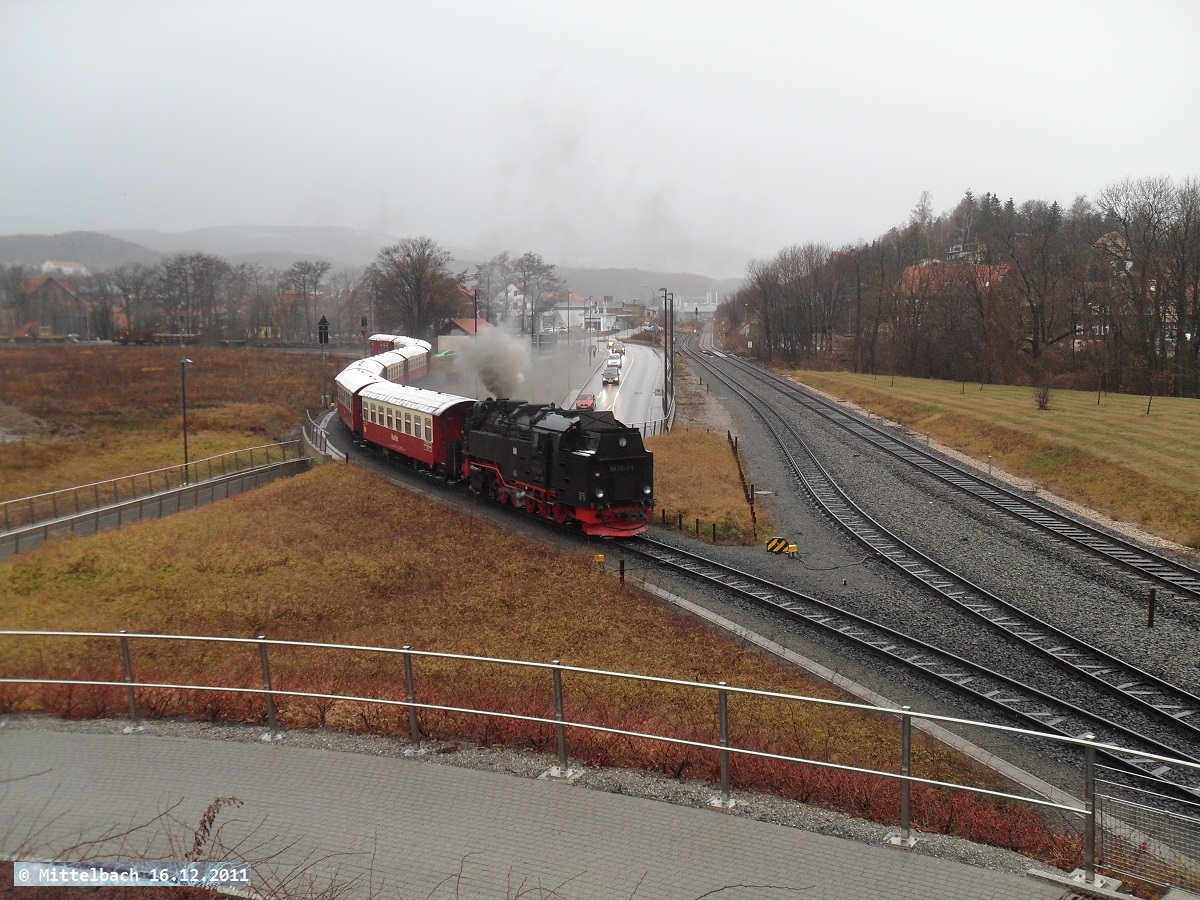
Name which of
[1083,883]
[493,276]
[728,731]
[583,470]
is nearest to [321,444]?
[583,470]

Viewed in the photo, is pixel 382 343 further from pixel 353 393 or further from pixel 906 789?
pixel 906 789

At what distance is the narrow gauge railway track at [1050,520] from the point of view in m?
20.1

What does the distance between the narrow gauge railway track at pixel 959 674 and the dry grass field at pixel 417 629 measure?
183 cm

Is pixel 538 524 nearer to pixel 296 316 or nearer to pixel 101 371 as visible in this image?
pixel 101 371

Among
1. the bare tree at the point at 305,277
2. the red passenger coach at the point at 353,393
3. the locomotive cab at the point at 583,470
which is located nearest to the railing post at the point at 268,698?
the locomotive cab at the point at 583,470

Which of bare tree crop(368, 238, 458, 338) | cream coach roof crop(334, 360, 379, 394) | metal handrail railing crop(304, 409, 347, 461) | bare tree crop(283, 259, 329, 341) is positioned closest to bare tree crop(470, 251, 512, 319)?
bare tree crop(368, 238, 458, 338)

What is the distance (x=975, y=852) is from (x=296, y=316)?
147 m

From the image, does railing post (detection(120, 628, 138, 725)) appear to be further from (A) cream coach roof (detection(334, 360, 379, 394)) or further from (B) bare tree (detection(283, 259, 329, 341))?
(B) bare tree (detection(283, 259, 329, 341))

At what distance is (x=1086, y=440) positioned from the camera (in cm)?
3509

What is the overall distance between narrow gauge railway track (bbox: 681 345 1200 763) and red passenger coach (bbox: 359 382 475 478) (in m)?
13.1

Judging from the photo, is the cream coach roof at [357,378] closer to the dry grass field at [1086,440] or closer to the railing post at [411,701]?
the dry grass field at [1086,440]

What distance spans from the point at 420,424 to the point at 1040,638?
22.8m

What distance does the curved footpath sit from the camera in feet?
20.4

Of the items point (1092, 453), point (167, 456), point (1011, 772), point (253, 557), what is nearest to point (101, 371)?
point (167, 456)
